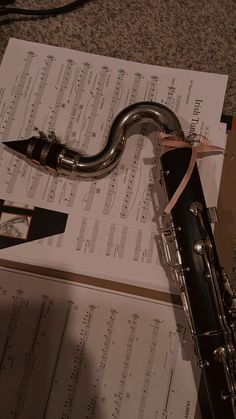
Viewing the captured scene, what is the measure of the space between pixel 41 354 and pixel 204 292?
0.81ft

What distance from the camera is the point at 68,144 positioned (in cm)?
64

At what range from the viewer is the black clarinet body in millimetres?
487

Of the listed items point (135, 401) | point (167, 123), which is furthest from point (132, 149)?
point (135, 401)

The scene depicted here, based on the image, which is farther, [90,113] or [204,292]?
[90,113]

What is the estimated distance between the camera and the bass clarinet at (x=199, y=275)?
0.49 meters

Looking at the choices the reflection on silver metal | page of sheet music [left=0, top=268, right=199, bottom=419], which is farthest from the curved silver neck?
page of sheet music [left=0, top=268, right=199, bottom=419]

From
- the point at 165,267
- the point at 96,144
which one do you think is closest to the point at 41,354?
the point at 165,267

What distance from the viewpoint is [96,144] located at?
2.11ft

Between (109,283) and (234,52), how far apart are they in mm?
411

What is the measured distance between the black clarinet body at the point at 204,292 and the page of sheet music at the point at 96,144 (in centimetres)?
9

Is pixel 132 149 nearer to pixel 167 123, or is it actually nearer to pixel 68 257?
pixel 167 123

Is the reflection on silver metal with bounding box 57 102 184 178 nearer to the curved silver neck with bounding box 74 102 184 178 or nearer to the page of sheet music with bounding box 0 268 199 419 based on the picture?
the curved silver neck with bounding box 74 102 184 178

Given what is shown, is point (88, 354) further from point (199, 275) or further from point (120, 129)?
point (120, 129)

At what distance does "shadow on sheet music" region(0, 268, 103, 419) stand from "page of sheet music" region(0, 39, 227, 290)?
0.16ft
